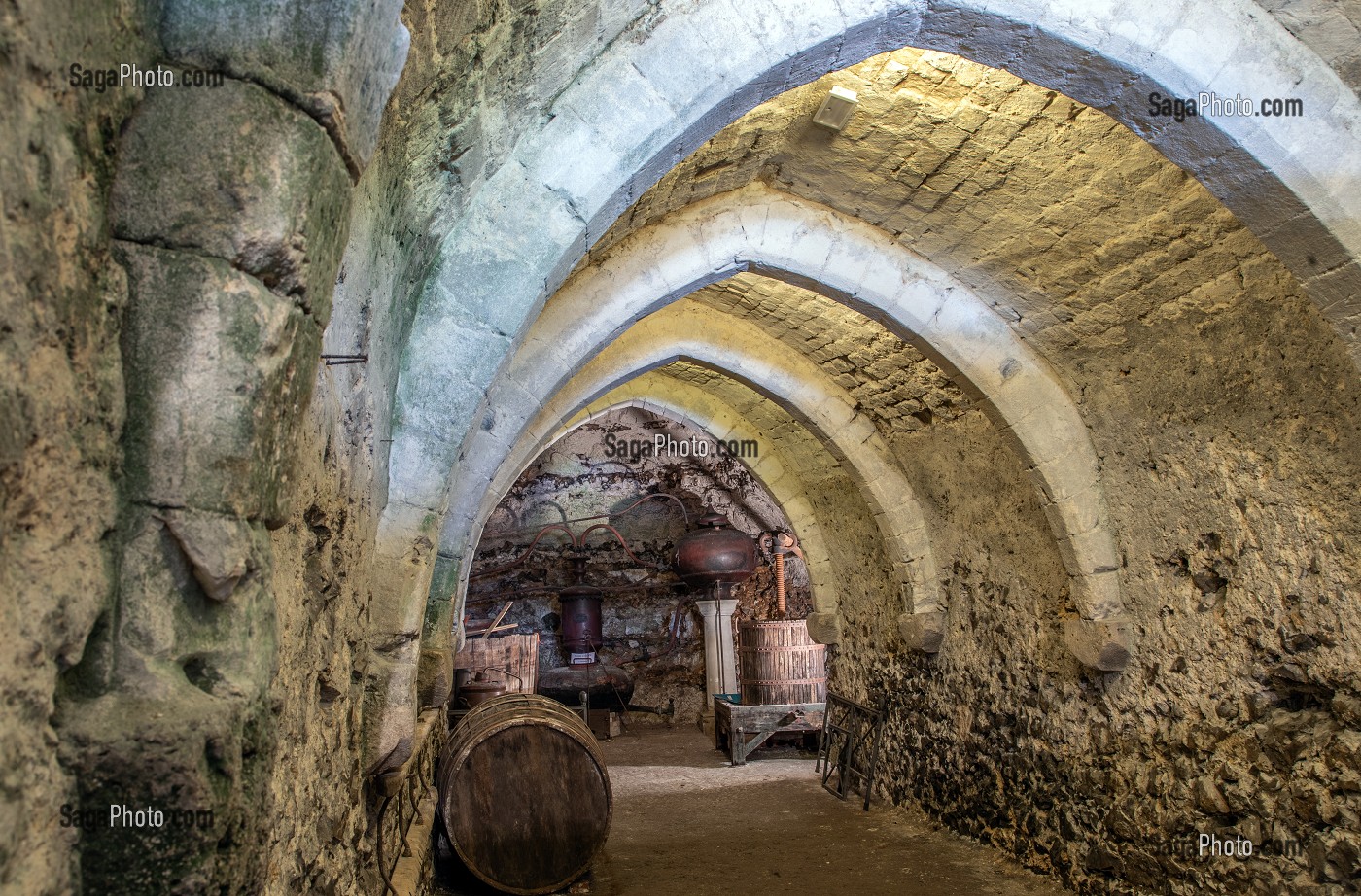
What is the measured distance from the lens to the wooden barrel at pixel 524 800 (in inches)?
150

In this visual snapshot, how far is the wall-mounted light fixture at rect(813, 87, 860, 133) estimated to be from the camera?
132 inches

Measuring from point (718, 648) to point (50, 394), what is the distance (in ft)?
36.6

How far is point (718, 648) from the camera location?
11688 millimetres

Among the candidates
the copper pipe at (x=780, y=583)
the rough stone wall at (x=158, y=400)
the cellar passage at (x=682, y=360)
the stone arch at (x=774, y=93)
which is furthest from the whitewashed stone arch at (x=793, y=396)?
the copper pipe at (x=780, y=583)

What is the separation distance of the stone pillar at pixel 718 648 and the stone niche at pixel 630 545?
2.12 ft

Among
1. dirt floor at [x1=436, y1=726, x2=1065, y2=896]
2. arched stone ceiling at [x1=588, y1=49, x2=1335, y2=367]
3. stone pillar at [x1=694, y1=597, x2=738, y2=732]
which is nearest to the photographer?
arched stone ceiling at [x1=588, y1=49, x2=1335, y2=367]

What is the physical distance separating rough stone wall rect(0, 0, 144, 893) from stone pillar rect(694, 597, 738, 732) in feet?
35.4

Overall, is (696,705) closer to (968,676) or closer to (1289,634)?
(968,676)

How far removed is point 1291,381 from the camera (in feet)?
10.3

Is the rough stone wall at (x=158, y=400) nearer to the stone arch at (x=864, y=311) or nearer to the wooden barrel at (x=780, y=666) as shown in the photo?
the stone arch at (x=864, y=311)

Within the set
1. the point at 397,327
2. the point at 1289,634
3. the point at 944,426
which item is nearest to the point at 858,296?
the point at 944,426

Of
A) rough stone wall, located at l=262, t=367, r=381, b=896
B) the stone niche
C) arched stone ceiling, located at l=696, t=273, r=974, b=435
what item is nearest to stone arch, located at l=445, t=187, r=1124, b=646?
arched stone ceiling, located at l=696, t=273, r=974, b=435

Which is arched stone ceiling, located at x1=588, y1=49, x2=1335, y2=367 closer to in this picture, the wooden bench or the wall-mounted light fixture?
the wall-mounted light fixture

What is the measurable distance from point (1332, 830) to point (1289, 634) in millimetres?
684
